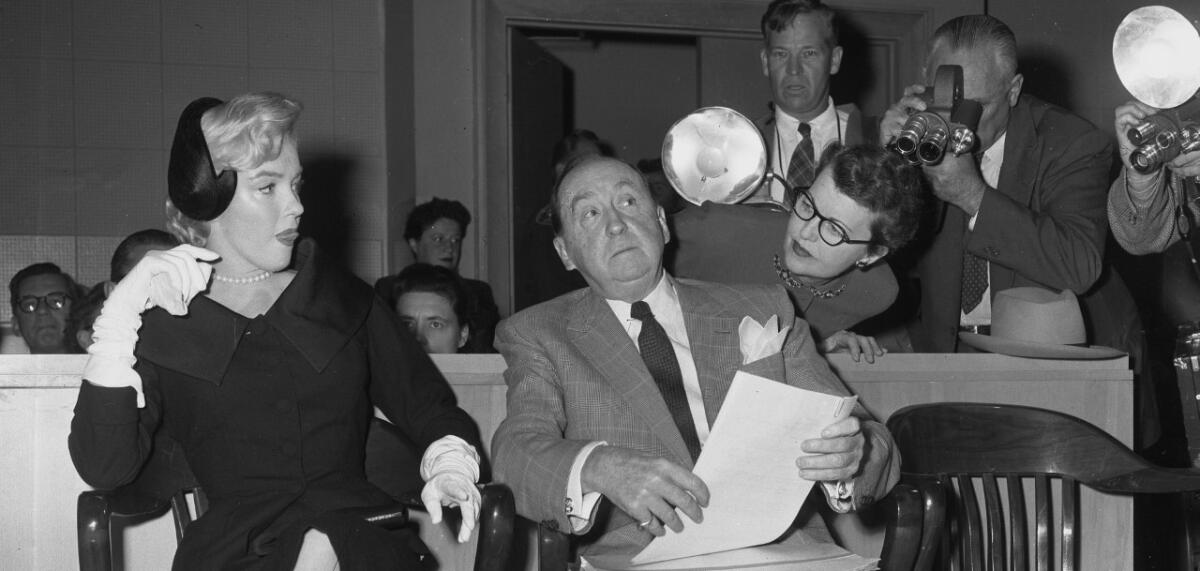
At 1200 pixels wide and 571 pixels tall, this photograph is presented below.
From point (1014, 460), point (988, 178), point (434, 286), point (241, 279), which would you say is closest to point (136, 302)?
point (241, 279)

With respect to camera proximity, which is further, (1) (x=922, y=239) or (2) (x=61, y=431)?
(1) (x=922, y=239)

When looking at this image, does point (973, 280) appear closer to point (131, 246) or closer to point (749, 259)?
point (749, 259)

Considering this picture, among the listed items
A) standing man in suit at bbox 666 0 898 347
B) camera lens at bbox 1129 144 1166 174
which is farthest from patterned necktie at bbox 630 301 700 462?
camera lens at bbox 1129 144 1166 174

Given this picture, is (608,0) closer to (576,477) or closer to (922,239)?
(922,239)

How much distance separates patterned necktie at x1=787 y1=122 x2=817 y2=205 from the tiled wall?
7.63 feet

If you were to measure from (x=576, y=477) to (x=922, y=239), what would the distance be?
1.54m

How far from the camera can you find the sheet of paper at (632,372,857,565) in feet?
6.15

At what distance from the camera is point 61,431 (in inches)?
93.8

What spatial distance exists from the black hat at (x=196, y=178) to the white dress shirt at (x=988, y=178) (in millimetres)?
1969

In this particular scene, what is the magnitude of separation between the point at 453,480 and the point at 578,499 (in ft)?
0.70

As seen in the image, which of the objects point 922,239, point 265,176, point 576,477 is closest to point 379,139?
point 922,239

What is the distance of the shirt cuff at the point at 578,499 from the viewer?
197cm

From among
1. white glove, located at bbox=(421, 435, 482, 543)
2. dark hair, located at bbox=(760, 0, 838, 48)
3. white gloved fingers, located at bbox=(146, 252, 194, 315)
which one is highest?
dark hair, located at bbox=(760, 0, 838, 48)

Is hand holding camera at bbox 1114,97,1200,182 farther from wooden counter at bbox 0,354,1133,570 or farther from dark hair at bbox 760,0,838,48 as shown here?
dark hair at bbox 760,0,838,48
